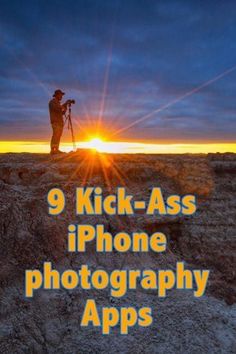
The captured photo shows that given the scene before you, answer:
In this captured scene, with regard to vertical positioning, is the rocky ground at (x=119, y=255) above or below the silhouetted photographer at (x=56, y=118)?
below

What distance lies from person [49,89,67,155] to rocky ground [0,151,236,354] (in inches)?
33.5

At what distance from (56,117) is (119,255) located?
4863 mm

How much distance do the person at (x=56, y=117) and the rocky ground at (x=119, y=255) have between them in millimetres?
851

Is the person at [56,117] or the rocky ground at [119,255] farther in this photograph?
the person at [56,117]

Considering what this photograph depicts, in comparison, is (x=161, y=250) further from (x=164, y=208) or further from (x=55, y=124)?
(x=55, y=124)

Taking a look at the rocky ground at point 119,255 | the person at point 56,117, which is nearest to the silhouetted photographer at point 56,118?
the person at point 56,117

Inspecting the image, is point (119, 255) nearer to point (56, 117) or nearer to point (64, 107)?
point (56, 117)

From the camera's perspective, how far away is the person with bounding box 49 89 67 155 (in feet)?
37.2

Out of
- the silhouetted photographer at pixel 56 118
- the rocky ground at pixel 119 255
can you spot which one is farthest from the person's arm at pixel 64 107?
the rocky ground at pixel 119 255

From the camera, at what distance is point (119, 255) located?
324 inches

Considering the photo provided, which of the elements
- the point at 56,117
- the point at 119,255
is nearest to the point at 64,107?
the point at 56,117

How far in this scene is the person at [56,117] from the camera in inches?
447

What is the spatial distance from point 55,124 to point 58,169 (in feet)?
7.82

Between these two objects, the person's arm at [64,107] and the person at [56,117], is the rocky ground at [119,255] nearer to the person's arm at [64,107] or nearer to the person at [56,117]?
the person at [56,117]
